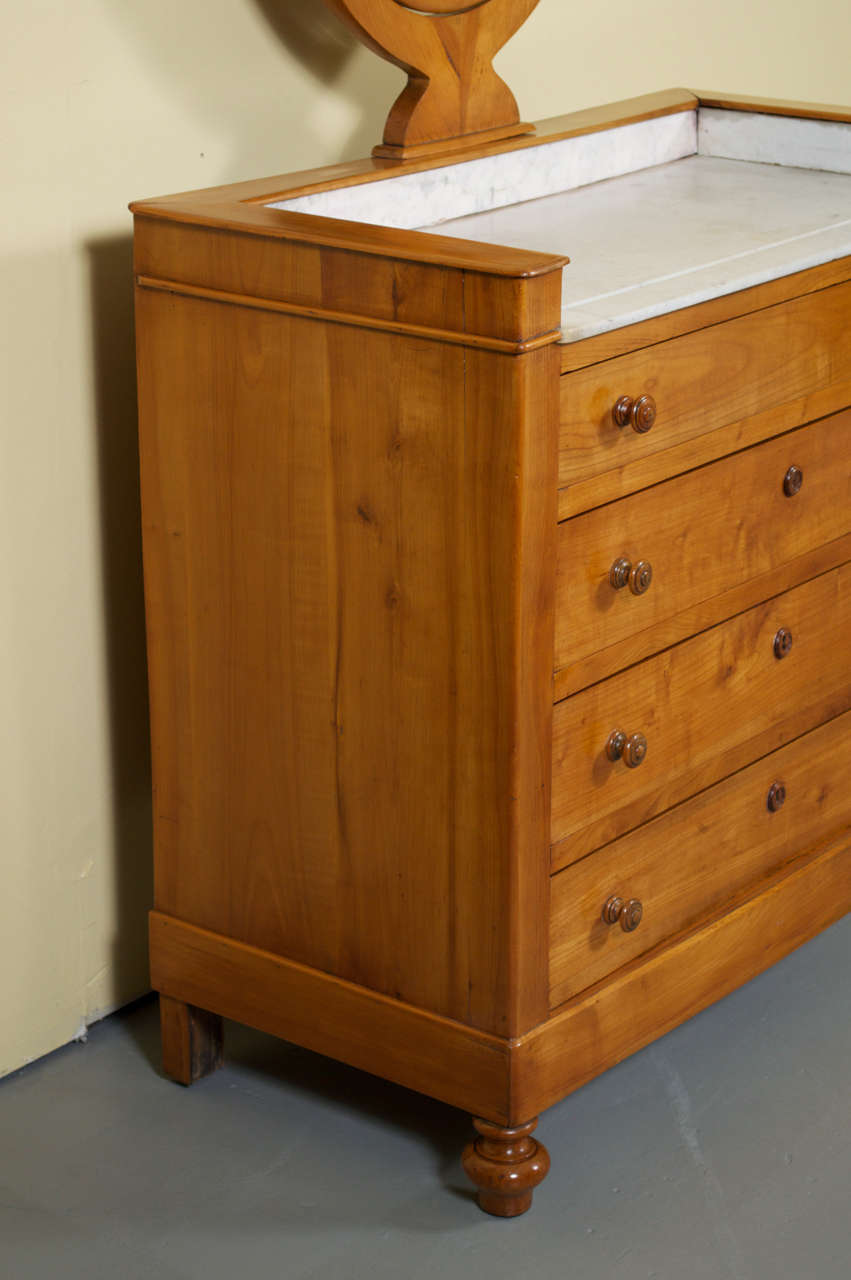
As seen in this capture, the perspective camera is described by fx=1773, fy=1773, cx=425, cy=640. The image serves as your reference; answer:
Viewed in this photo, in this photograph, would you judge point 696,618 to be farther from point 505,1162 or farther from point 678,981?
point 505,1162

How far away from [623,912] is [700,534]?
1.50 feet

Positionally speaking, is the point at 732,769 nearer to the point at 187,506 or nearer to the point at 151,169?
the point at 187,506

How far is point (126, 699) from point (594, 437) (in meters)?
0.83

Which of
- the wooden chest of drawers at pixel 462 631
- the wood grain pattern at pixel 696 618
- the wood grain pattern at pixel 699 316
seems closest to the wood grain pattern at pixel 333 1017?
the wooden chest of drawers at pixel 462 631

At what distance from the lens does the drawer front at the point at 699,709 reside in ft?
6.57

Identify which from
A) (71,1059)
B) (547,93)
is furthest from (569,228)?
(71,1059)

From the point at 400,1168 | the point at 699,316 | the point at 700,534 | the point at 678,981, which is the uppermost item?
the point at 699,316

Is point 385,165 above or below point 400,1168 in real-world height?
above

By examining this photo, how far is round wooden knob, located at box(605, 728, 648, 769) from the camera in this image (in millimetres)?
2035

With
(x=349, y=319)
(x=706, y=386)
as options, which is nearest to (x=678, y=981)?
(x=706, y=386)

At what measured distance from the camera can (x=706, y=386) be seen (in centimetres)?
203

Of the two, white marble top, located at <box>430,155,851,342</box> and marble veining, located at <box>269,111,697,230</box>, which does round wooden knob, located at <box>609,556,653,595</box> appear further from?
marble veining, located at <box>269,111,697,230</box>

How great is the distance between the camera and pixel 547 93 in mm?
2869

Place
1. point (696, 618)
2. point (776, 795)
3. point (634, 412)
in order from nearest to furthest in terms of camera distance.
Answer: point (634, 412), point (696, 618), point (776, 795)
